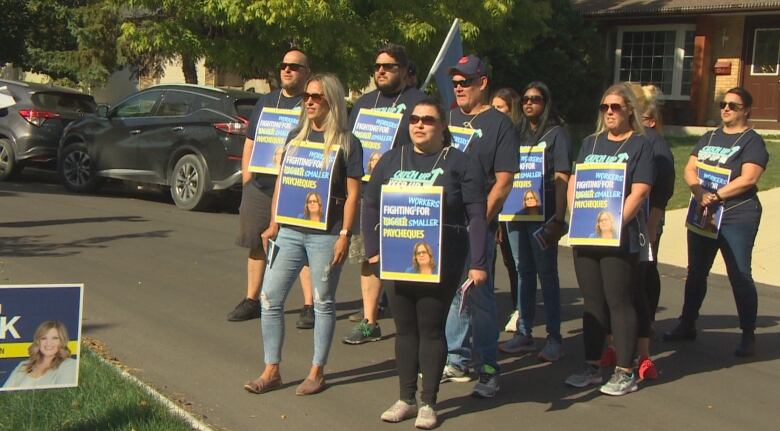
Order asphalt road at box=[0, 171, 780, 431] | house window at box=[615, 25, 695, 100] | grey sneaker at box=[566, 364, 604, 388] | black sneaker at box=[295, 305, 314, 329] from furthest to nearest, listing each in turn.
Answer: house window at box=[615, 25, 695, 100], black sneaker at box=[295, 305, 314, 329], grey sneaker at box=[566, 364, 604, 388], asphalt road at box=[0, 171, 780, 431]

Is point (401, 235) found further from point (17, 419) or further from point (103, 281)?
point (103, 281)

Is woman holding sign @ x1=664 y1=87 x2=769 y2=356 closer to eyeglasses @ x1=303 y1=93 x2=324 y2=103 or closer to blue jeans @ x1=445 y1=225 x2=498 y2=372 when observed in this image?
blue jeans @ x1=445 y1=225 x2=498 y2=372

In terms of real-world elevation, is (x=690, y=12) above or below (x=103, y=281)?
above

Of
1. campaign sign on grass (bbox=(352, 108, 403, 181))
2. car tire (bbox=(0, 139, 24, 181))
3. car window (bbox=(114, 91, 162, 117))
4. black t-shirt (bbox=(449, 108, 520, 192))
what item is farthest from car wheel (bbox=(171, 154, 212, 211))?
black t-shirt (bbox=(449, 108, 520, 192))

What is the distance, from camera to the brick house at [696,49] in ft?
78.0

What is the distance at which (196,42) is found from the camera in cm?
1617

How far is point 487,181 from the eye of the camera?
549cm

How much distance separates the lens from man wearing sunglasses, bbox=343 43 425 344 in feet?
20.9

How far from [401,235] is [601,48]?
21.7 m

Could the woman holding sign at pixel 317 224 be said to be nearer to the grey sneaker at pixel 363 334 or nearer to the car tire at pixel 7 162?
the grey sneaker at pixel 363 334

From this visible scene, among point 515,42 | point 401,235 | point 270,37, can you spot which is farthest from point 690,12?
point 401,235

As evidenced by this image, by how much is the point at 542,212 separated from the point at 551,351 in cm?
93

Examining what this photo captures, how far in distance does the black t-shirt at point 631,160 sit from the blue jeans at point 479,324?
0.76m

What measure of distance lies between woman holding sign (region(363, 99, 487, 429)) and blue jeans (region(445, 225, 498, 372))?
1.63 ft
